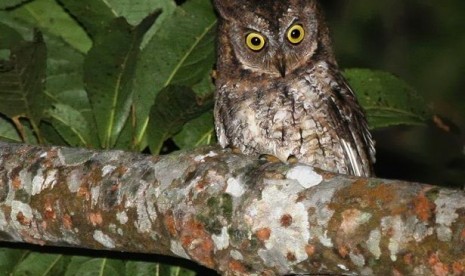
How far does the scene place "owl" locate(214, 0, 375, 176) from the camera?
3646mm

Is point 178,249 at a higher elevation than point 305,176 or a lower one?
lower

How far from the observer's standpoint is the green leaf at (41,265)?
3.29m

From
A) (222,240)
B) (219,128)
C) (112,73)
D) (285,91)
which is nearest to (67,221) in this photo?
(222,240)

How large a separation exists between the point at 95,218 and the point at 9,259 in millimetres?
869

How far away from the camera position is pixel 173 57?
356cm

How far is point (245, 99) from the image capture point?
3795 millimetres

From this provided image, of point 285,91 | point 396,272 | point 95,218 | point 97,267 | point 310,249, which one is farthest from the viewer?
point 285,91

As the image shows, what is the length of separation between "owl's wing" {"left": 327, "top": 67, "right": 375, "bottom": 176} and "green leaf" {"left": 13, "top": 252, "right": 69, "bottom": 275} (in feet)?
3.91

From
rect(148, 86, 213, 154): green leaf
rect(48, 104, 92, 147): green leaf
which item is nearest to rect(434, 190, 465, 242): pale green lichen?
rect(148, 86, 213, 154): green leaf

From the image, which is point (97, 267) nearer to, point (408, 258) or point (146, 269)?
point (146, 269)

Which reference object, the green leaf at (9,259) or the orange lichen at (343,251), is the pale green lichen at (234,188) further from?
the green leaf at (9,259)

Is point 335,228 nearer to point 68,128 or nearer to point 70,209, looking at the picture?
point 70,209

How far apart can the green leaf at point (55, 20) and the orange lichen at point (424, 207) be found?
223cm

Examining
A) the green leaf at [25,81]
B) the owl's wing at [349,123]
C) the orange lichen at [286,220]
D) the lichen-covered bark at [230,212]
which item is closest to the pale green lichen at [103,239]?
the lichen-covered bark at [230,212]
